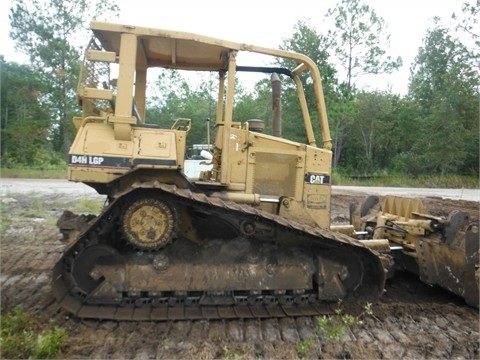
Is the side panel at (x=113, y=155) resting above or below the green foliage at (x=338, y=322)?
above

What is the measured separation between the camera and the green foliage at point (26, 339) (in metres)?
3.29

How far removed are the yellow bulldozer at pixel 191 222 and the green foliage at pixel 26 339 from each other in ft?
1.41

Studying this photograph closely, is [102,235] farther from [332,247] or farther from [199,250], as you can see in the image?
[332,247]

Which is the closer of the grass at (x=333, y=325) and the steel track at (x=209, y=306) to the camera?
the grass at (x=333, y=325)

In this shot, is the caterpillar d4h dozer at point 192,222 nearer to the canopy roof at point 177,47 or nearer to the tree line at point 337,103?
the canopy roof at point 177,47

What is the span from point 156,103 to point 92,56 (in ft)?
97.2

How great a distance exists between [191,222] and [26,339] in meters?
1.98

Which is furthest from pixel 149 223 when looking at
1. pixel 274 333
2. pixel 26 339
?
pixel 274 333

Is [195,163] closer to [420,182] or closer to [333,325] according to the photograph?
[333,325]

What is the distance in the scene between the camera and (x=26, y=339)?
11.0 ft

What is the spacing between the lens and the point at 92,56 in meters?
4.20

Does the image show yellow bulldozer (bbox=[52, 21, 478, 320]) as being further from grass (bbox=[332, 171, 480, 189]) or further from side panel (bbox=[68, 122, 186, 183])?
grass (bbox=[332, 171, 480, 189])

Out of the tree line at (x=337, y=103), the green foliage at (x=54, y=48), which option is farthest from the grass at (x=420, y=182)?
the green foliage at (x=54, y=48)

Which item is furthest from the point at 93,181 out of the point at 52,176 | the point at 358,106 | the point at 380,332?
the point at 358,106
